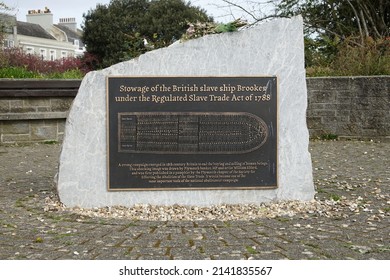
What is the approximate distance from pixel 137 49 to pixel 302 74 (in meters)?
3.71

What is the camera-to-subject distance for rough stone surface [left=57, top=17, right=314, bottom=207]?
6.18 m

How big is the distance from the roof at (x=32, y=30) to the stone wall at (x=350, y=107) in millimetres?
47980

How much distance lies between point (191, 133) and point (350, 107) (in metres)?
7.83

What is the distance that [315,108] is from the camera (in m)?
13.4

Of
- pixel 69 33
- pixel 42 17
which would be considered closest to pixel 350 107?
pixel 42 17

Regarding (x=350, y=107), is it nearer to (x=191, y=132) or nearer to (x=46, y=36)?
(x=191, y=132)

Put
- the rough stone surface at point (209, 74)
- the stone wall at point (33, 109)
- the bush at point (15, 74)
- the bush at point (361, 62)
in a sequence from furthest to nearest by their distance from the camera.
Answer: the bush at point (361, 62), the bush at point (15, 74), the stone wall at point (33, 109), the rough stone surface at point (209, 74)

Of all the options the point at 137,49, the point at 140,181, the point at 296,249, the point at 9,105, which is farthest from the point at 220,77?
the point at 9,105

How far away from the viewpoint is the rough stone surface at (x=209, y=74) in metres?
6.18

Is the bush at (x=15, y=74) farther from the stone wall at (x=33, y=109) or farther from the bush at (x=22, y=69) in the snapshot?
the stone wall at (x=33, y=109)

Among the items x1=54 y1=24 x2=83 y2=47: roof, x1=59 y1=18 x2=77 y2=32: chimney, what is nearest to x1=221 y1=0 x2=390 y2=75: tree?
x1=54 y1=24 x2=83 y2=47: roof

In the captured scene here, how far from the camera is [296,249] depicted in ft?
14.7

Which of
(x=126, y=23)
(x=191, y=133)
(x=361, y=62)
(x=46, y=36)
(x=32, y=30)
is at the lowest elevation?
(x=191, y=133)

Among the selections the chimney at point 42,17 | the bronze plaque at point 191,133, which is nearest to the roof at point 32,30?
the chimney at point 42,17
